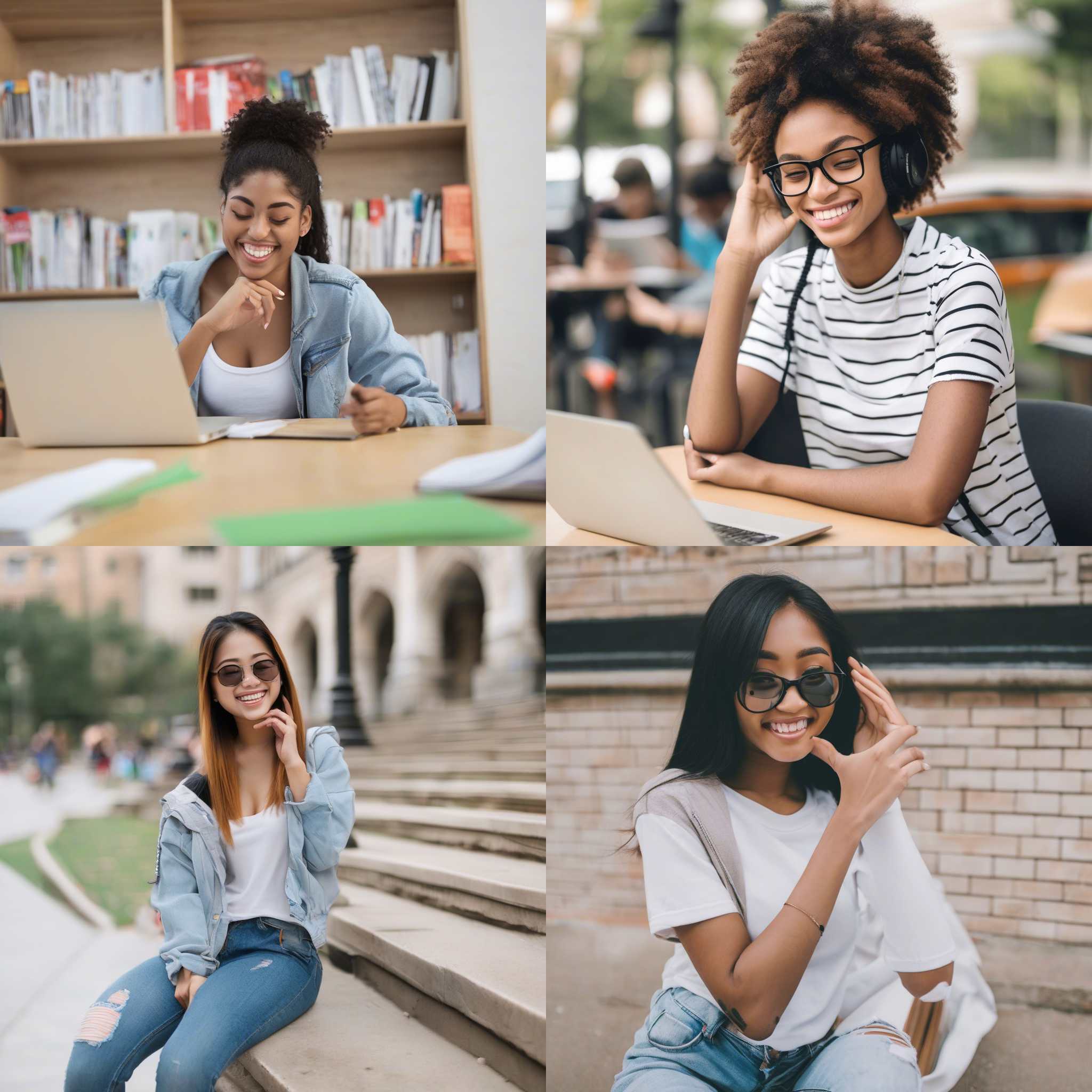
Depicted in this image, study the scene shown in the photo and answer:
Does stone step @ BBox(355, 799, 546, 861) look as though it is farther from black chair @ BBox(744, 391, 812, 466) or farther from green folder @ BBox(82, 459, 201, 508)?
green folder @ BBox(82, 459, 201, 508)

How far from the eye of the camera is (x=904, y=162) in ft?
4.96

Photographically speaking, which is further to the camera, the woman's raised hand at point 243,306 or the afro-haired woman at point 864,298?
the woman's raised hand at point 243,306

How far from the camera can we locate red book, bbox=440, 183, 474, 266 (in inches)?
106

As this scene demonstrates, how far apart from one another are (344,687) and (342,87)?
151cm

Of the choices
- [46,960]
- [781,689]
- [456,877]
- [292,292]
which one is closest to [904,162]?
[781,689]

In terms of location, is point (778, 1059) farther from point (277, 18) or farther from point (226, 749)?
point (277, 18)

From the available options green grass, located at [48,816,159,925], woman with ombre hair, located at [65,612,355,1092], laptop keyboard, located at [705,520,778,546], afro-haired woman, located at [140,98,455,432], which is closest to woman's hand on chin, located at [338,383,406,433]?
afro-haired woman, located at [140,98,455,432]

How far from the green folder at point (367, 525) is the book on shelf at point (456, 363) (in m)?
1.11

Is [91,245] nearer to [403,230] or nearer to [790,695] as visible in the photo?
[403,230]

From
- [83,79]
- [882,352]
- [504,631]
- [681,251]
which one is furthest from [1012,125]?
[83,79]

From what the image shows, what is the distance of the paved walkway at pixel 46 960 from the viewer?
221cm

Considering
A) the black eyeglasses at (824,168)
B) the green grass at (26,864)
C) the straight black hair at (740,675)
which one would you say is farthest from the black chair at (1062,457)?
the green grass at (26,864)

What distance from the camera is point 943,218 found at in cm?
157

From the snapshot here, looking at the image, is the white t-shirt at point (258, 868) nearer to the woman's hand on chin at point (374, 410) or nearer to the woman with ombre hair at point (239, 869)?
the woman with ombre hair at point (239, 869)
